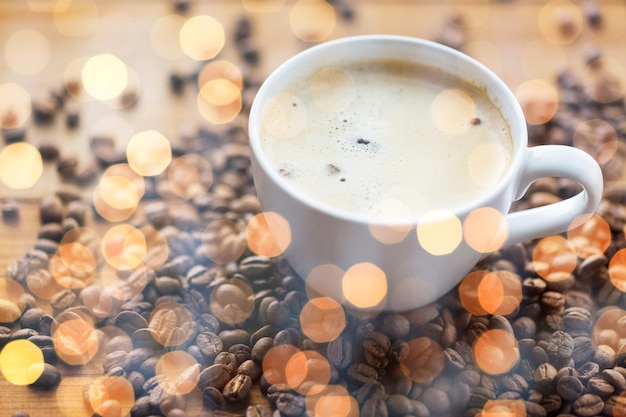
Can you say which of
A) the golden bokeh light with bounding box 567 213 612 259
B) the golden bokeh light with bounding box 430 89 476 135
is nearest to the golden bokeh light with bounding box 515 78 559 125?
the golden bokeh light with bounding box 567 213 612 259

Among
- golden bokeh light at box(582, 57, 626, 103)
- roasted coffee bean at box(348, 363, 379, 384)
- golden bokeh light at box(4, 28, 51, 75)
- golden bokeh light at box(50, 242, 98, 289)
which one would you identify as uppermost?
golden bokeh light at box(4, 28, 51, 75)

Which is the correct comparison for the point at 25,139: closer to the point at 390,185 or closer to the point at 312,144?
the point at 312,144

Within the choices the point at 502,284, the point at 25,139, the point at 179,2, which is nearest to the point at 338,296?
the point at 502,284

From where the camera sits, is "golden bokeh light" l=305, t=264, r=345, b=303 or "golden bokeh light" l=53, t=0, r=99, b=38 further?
"golden bokeh light" l=53, t=0, r=99, b=38

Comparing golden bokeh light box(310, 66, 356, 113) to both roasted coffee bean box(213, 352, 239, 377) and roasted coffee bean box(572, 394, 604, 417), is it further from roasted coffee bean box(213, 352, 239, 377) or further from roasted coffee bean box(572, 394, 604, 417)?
roasted coffee bean box(572, 394, 604, 417)

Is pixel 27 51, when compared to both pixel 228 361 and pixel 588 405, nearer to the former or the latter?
pixel 228 361

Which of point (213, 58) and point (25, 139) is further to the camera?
Answer: point (213, 58)
